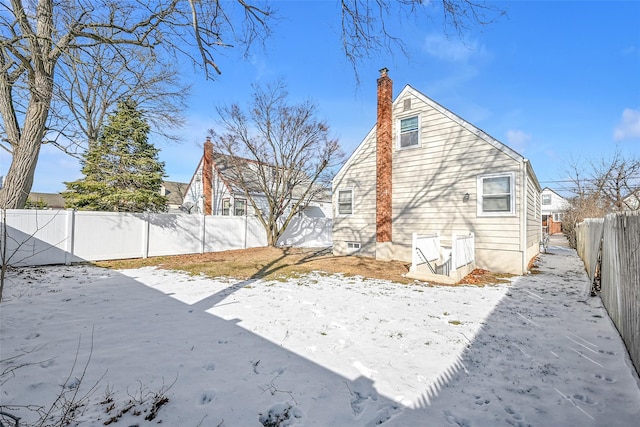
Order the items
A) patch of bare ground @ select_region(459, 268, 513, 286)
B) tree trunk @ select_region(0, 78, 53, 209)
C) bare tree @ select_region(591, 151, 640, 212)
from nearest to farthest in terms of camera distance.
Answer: patch of bare ground @ select_region(459, 268, 513, 286), tree trunk @ select_region(0, 78, 53, 209), bare tree @ select_region(591, 151, 640, 212)

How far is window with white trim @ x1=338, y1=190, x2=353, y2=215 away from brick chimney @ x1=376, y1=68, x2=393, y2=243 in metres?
1.71

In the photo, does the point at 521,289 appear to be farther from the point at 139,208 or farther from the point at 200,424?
the point at 139,208

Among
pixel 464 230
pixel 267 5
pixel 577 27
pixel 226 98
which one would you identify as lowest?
pixel 464 230

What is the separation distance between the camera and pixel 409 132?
11492mm

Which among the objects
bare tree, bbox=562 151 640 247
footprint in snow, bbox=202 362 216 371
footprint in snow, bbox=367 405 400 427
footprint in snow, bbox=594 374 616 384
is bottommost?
footprint in snow, bbox=367 405 400 427

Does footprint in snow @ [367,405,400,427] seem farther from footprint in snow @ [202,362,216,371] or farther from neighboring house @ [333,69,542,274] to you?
neighboring house @ [333,69,542,274]

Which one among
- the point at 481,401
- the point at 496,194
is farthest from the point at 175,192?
the point at 481,401

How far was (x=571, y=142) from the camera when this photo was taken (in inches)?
754

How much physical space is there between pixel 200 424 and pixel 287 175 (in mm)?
13276

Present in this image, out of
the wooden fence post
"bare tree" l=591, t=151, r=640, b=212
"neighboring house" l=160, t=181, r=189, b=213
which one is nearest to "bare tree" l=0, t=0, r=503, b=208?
the wooden fence post

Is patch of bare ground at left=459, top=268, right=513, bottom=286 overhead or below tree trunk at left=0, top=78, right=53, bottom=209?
below

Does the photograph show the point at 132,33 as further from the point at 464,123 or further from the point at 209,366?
the point at 464,123

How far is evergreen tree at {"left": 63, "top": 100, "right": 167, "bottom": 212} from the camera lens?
14.3 m

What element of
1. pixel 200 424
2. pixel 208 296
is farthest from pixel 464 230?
pixel 200 424
